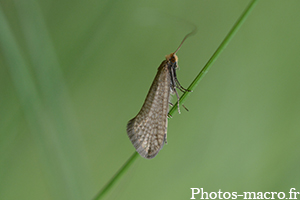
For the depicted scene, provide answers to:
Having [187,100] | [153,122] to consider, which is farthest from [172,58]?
[187,100]

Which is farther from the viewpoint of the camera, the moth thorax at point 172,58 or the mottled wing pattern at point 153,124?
the moth thorax at point 172,58

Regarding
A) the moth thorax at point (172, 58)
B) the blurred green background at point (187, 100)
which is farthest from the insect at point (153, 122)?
the blurred green background at point (187, 100)

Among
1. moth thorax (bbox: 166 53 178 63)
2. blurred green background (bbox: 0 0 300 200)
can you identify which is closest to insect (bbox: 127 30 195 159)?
moth thorax (bbox: 166 53 178 63)

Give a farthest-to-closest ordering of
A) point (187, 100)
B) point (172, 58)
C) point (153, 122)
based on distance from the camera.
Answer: point (187, 100) < point (172, 58) < point (153, 122)

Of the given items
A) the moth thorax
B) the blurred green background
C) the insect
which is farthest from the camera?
the blurred green background

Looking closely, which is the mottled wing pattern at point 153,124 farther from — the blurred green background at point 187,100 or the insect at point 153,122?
the blurred green background at point 187,100

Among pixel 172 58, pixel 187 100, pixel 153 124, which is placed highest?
pixel 187 100

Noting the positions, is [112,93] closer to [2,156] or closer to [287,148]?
[2,156]

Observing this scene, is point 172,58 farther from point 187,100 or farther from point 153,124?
point 187,100

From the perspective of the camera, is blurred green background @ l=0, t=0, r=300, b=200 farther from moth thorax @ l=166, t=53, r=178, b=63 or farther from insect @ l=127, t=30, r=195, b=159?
insect @ l=127, t=30, r=195, b=159
